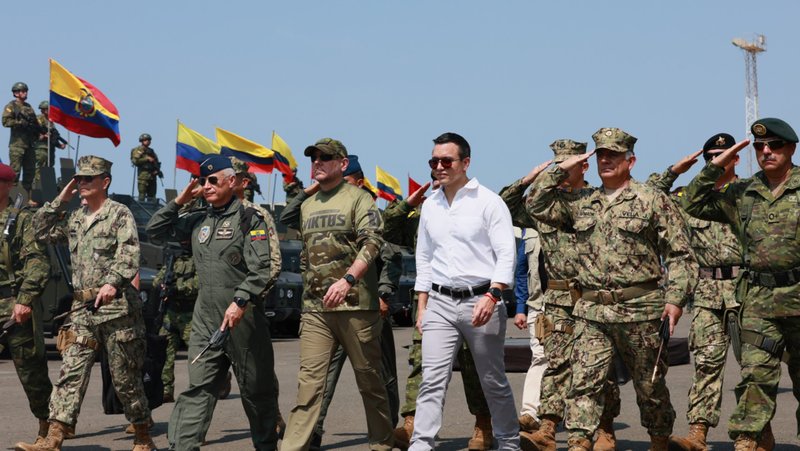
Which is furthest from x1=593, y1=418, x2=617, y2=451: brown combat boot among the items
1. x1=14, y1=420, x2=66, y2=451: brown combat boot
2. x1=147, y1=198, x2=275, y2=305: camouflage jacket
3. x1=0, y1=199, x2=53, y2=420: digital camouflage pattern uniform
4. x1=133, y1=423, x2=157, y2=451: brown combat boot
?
x1=0, y1=199, x2=53, y2=420: digital camouflage pattern uniform

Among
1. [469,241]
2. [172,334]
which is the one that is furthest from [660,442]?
[172,334]

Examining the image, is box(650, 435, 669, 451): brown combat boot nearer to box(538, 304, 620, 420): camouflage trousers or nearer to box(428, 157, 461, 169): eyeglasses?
box(538, 304, 620, 420): camouflage trousers

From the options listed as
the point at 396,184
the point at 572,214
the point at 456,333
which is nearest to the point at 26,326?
the point at 456,333

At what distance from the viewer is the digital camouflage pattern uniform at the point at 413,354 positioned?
31.8ft

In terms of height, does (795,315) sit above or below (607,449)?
above

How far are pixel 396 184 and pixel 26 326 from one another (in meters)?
28.6

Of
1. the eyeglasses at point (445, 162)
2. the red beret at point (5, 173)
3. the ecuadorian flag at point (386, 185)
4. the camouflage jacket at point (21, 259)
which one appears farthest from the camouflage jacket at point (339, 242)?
the ecuadorian flag at point (386, 185)

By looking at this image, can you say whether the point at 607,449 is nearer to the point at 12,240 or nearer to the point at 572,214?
the point at 572,214

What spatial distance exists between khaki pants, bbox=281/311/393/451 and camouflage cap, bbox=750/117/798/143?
267cm

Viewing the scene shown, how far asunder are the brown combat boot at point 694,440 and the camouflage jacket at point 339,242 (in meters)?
2.19

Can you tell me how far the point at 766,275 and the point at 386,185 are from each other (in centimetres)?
2867

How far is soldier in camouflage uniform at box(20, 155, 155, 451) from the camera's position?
30.2ft

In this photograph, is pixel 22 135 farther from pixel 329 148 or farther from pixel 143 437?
pixel 329 148

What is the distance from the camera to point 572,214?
8.35m
